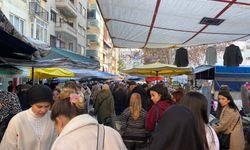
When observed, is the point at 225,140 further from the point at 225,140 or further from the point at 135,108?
the point at 135,108

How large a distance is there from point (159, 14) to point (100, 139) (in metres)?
6.29

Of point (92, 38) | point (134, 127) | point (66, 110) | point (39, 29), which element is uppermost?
point (92, 38)

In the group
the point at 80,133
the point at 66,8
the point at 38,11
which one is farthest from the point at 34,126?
the point at 66,8

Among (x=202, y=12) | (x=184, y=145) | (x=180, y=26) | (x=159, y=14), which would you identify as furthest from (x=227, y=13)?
(x=184, y=145)

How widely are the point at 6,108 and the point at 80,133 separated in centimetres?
337

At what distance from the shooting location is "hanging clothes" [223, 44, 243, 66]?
1148cm

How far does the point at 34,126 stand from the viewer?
4.32 meters

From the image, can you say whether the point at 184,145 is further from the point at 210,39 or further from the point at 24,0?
the point at 24,0

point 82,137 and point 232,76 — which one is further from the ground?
point 232,76

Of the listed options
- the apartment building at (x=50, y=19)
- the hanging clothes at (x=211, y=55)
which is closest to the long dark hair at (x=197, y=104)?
the hanging clothes at (x=211, y=55)

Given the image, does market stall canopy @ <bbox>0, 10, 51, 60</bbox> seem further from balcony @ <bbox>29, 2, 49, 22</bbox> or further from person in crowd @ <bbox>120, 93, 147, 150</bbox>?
balcony @ <bbox>29, 2, 49, 22</bbox>

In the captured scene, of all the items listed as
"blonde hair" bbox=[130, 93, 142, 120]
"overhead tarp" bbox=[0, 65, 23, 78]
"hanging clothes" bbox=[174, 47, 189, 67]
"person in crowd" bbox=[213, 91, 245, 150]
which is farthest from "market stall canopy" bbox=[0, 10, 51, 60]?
"hanging clothes" bbox=[174, 47, 189, 67]

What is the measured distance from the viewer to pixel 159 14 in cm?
886

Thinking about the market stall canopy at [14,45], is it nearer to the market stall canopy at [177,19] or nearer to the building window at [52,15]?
the market stall canopy at [177,19]
